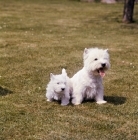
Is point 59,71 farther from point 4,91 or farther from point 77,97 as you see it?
point 77,97

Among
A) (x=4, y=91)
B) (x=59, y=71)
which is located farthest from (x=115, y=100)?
(x=59, y=71)

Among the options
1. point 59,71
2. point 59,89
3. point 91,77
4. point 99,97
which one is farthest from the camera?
point 59,71

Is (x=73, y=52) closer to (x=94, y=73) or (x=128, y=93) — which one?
(x=128, y=93)

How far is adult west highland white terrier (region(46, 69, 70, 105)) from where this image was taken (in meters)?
8.92

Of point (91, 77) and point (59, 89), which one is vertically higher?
point (91, 77)

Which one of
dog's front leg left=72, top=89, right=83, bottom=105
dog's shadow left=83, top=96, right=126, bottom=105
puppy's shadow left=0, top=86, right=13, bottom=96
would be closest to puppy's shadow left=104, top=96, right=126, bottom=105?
dog's shadow left=83, top=96, right=126, bottom=105

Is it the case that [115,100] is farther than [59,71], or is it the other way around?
A: [59,71]

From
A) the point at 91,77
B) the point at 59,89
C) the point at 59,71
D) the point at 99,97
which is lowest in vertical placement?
the point at 59,71

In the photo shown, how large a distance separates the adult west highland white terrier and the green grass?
20 centimetres

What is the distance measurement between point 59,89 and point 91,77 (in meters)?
0.85

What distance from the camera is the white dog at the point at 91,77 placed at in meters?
8.77

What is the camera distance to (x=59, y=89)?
8.88m

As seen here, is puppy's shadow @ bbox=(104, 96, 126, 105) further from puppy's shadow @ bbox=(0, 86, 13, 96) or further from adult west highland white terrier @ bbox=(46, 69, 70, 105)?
puppy's shadow @ bbox=(0, 86, 13, 96)

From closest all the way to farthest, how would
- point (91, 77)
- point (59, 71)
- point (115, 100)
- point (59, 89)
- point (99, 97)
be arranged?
point (59, 89) < point (91, 77) < point (99, 97) < point (115, 100) < point (59, 71)
